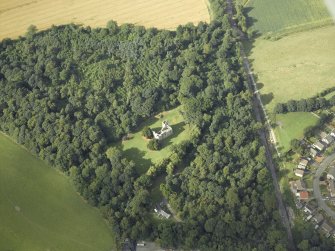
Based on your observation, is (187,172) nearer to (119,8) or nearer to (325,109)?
(325,109)

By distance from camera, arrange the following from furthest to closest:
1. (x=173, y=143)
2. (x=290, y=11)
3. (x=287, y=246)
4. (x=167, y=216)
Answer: (x=290, y=11) < (x=173, y=143) < (x=167, y=216) < (x=287, y=246)

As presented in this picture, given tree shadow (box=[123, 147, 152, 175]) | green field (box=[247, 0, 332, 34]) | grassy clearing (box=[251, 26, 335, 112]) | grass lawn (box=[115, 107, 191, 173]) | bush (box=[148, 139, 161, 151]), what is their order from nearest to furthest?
tree shadow (box=[123, 147, 152, 175])
grass lawn (box=[115, 107, 191, 173])
bush (box=[148, 139, 161, 151])
grassy clearing (box=[251, 26, 335, 112])
green field (box=[247, 0, 332, 34])

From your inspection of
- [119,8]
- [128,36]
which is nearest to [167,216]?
[128,36]

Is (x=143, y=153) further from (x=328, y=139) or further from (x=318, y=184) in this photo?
(x=328, y=139)

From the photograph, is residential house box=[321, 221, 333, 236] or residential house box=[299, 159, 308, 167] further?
residential house box=[299, 159, 308, 167]

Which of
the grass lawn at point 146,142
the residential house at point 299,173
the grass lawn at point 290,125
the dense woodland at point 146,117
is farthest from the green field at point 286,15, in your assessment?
the residential house at point 299,173

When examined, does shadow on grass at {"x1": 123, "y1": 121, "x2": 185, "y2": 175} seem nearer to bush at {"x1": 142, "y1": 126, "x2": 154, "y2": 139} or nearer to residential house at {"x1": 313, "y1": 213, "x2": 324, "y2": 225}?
bush at {"x1": 142, "y1": 126, "x2": 154, "y2": 139}

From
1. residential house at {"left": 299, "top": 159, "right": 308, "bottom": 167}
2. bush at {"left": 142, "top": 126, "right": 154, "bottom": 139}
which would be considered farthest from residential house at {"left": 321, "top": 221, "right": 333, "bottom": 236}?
bush at {"left": 142, "top": 126, "right": 154, "bottom": 139}
